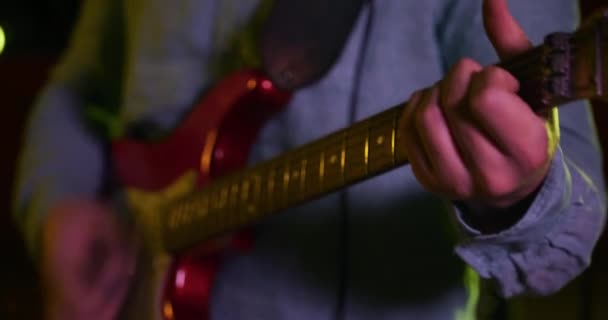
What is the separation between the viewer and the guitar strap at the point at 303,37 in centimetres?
61

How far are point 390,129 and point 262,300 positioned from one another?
26cm

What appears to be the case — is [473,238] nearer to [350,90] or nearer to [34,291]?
[350,90]

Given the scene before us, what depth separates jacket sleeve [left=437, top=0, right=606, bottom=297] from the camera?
43 cm

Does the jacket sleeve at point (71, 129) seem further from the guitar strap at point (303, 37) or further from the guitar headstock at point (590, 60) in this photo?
the guitar headstock at point (590, 60)

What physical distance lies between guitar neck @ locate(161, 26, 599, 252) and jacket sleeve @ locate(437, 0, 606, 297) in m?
0.06

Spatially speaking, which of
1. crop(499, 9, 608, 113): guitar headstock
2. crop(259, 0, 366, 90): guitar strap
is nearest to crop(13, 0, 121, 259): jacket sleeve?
crop(259, 0, 366, 90): guitar strap

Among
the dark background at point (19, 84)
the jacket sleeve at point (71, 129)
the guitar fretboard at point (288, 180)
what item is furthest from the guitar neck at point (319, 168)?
the dark background at point (19, 84)

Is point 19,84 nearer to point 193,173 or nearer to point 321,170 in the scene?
point 193,173

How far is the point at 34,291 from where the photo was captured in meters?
1.67

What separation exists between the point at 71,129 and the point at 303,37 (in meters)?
0.44

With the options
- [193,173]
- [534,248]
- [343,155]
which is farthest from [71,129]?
[534,248]

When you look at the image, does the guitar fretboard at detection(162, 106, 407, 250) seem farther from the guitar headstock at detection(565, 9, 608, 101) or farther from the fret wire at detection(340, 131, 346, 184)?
the guitar headstock at detection(565, 9, 608, 101)

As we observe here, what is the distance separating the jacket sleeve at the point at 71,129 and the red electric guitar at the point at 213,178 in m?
0.10

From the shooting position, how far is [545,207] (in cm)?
42
